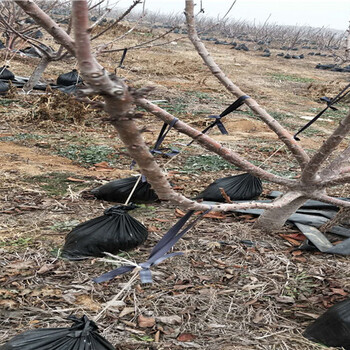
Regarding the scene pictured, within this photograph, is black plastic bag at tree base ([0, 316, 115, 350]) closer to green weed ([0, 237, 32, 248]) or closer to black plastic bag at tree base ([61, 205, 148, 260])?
black plastic bag at tree base ([61, 205, 148, 260])

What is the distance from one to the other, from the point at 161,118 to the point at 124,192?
1996 mm

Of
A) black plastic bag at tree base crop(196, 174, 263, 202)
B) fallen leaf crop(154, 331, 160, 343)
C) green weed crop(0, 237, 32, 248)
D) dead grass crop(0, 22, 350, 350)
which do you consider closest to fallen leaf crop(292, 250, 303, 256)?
dead grass crop(0, 22, 350, 350)

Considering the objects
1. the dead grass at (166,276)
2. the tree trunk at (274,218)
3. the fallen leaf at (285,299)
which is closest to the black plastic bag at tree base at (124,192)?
the dead grass at (166,276)

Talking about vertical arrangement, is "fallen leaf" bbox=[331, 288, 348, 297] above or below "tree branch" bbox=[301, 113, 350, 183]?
below

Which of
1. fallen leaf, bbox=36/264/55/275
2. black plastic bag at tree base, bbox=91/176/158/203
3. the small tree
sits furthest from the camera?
black plastic bag at tree base, bbox=91/176/158/203

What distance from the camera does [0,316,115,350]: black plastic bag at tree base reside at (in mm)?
1679

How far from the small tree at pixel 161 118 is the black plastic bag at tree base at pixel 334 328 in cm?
57

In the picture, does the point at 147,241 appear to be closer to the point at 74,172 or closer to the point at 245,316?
the point at 245,316

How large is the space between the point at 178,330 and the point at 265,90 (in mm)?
11814

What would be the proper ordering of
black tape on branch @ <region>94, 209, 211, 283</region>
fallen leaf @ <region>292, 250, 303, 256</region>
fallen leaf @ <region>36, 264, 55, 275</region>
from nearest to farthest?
black tape on branch @ <region>94, 209, 211, 283</region> < fallen leaf @ <region>36, 264, 55, 275</region> < fallen leaf @ <region>292, 250, 303, 256</region>

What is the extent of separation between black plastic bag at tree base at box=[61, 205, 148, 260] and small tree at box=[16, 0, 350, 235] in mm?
986

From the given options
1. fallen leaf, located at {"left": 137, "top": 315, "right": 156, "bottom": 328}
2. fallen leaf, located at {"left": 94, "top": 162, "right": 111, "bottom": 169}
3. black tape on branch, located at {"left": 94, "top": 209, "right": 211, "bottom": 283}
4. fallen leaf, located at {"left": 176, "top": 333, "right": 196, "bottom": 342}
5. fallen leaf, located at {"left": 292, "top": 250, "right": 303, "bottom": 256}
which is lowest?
fallen leaf, located at {"left": 94, "top": 162, "right": 111, "bottom": 169}

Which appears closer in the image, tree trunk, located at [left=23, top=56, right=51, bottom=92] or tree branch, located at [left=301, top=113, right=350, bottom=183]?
tree branch, located at [left=301, top=113, right=350, bottom=183]

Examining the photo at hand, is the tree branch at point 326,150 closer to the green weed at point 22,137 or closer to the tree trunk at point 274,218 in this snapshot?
the tree trunk at point 274,218
